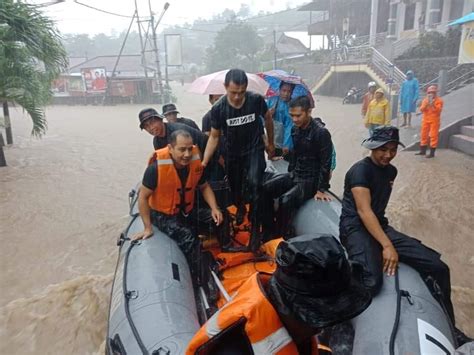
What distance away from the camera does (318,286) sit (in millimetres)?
1310

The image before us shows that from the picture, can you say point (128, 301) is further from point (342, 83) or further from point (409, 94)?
point (342, 83)

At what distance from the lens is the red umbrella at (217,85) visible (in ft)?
15.9

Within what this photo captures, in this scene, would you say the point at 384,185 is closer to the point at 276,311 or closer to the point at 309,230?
the point at 309,230

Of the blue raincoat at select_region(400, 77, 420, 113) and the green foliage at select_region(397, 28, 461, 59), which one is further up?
the green foliage at select_region(397, 28, 461, 59)

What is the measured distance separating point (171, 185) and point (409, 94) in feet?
29.7

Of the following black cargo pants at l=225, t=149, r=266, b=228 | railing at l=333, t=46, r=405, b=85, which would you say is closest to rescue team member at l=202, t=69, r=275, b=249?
black cargo pants at l=225, t=149, r=266, b=228

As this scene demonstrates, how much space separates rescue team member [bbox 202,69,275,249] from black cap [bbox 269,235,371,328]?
2.18 meters

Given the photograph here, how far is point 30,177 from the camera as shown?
373 inches

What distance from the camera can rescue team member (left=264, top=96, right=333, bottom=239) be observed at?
3.69 metres

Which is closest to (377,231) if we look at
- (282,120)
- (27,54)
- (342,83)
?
(282,120)

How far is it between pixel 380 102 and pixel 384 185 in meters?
5.83

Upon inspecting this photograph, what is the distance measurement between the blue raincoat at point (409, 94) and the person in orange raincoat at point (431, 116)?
7.31ft

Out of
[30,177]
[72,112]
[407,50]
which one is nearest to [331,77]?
Result: [407,50]

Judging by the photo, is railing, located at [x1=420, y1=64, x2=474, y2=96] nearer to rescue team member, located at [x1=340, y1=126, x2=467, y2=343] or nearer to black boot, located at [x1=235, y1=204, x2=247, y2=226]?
black boot, located at [x1=235, y1=204, x2=247, y2=226]
